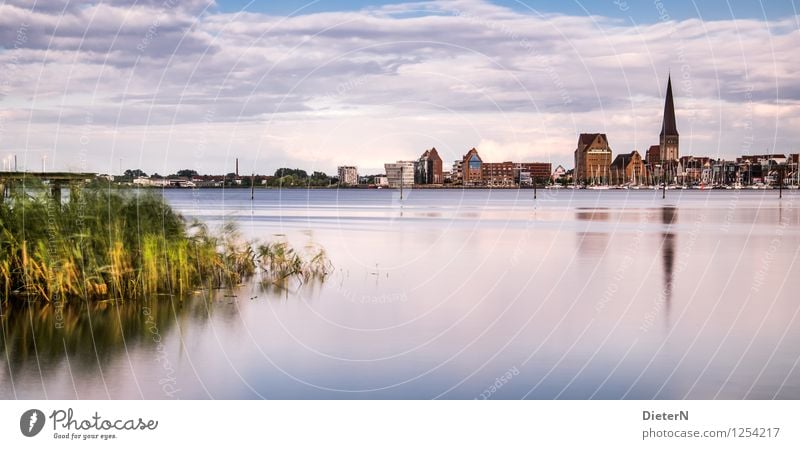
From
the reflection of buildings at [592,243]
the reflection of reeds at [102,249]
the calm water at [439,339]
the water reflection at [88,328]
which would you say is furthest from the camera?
the reflection of buildings at [592,243]

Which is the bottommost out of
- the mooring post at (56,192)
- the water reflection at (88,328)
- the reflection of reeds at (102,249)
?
the water reflection at (88,328)

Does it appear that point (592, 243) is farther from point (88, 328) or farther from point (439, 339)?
point (88, 328)

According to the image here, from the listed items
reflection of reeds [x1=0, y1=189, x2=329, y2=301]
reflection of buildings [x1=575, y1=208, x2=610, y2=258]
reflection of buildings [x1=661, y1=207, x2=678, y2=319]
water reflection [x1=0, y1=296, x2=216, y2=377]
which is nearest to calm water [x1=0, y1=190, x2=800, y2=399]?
water reflection [x1=0, y1=296, x2=216, y2=377]

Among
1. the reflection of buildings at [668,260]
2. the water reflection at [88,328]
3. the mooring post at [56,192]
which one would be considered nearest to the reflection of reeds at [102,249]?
the mooring post at [56,192]

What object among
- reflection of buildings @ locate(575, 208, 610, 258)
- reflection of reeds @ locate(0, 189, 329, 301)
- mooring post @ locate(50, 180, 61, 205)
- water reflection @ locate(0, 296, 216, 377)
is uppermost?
mooring post @ locate(50, 180, 61, 205)

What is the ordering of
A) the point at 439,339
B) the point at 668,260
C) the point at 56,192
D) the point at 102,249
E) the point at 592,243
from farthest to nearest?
the point at 592,243, the point at 668,260, the point at 56,192, the point at 102,249, the point at 439,339

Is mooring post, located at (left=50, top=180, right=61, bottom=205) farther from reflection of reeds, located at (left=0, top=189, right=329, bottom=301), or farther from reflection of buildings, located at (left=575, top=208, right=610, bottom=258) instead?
reflection of buildings, located at (left=575, top=208, right=610, bottom=258)

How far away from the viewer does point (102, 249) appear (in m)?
23.3

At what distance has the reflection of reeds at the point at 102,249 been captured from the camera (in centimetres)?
2286

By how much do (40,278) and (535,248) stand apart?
2847 cm

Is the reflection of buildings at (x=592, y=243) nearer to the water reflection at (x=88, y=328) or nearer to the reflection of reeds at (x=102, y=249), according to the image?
the reflection of reeds at (x=102, y=249)

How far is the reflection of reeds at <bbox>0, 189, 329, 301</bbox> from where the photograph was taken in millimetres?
22859

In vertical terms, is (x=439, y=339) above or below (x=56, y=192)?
below

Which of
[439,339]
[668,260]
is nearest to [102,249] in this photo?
[439,339]
